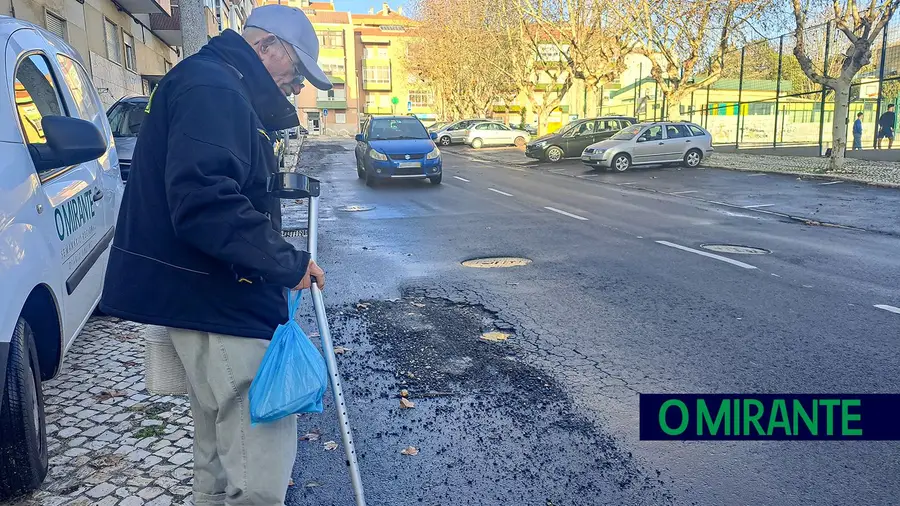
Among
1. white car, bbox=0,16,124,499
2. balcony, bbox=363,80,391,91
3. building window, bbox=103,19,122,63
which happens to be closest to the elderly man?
white car, bbox=0,16,124,499

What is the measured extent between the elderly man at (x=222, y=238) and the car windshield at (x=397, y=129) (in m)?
16.0

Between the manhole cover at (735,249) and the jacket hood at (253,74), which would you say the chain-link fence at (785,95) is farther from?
the jacket hood at (253,74)

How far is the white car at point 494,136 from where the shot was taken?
40031 millimetres

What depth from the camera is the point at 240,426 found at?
84.7 inches

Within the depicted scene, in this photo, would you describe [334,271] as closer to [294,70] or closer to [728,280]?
[728,280]

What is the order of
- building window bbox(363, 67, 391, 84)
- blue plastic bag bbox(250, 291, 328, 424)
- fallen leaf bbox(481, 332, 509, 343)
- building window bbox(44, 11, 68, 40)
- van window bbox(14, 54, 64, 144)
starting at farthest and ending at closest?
building window bbox(363, 67, 391, 84) < building window bbox(44, 11, 68, 40) < fallen leaf bbox(481, 332, 509, 343) < van window bbox(14, 54, 64, 144) < blue plastic bag bbox(250, 291, 328, 424)

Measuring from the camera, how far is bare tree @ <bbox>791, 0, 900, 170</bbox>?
1777cm

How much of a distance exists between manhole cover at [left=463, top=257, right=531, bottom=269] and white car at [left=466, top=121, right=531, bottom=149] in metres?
32.5

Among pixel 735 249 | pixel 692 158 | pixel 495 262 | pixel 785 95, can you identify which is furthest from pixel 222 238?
pixel 785 95

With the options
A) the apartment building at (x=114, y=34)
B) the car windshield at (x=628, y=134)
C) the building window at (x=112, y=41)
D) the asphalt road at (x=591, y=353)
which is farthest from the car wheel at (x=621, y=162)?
the building window at (x=112, y=41)

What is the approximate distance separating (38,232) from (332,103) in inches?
3254

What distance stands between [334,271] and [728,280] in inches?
165

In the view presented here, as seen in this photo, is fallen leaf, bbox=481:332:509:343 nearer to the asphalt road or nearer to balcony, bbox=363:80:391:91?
the asphalt road

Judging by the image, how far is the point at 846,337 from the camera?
498cm
